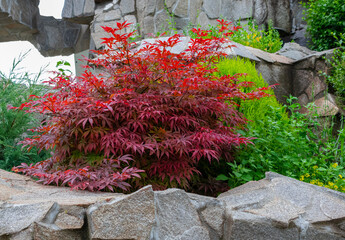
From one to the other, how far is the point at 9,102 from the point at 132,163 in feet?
8.01

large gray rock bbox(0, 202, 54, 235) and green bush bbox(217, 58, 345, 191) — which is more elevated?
large gray rock bbox(0, 202, 54, 235)

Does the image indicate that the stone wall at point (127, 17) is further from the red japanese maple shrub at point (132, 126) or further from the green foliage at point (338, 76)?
the red japanese maple shrub at point (132, 126)

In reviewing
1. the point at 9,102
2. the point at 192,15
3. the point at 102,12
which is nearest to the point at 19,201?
the point at 9,102

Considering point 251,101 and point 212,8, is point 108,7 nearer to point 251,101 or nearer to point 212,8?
point 212,8

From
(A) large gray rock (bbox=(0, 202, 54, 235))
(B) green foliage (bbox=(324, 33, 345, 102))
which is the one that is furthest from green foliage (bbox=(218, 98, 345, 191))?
(B) green foliage (bbox=(324, 33, 345, 102))

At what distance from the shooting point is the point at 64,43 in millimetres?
13359

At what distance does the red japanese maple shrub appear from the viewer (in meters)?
2.35

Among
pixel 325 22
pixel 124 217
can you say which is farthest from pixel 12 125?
pixel 325 22

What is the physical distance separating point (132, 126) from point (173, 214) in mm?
793

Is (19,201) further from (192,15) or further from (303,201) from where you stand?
(192,15)

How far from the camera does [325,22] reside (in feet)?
19.9

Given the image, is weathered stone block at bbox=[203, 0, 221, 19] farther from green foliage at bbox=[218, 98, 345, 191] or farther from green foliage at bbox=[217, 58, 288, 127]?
green foliage at bbox=[218, 98, 345, 191]

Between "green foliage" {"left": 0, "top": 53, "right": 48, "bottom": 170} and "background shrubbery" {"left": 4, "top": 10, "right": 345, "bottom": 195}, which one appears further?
"green foliage" {"left": 0, "top": 53, "right": 48, "bottom": 170}

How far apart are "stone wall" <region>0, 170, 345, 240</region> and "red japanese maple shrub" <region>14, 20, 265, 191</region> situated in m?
0.28
